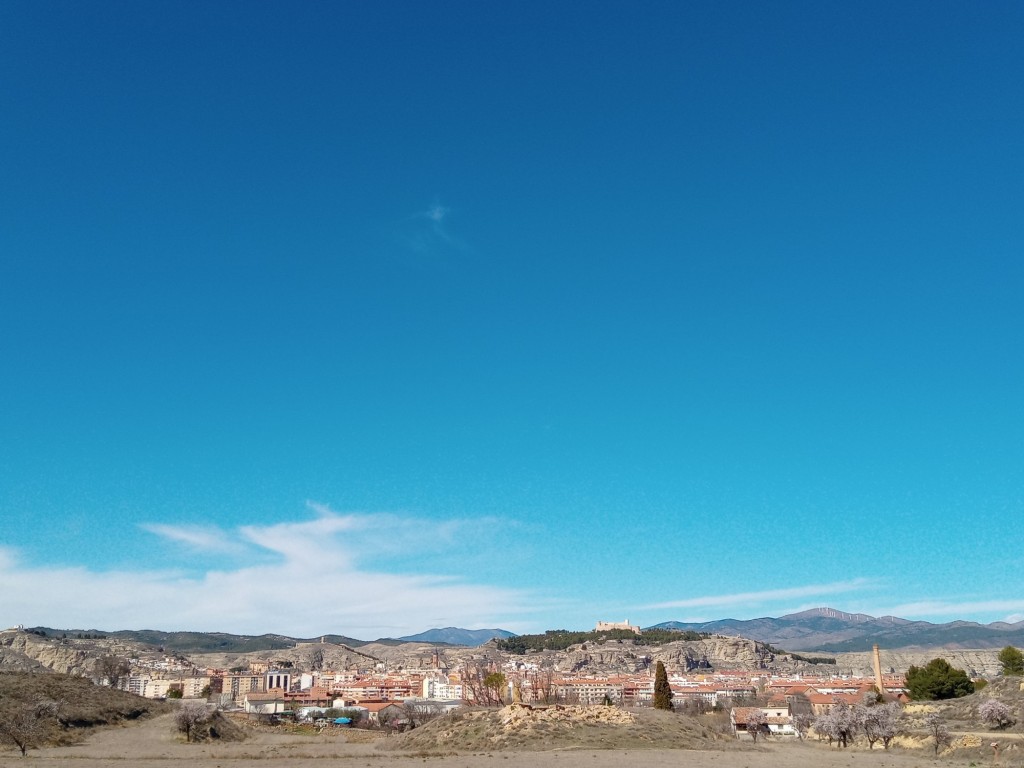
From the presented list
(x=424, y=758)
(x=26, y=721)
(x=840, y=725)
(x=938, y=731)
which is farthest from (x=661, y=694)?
(x=26, y=721)

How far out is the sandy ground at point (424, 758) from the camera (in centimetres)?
4422

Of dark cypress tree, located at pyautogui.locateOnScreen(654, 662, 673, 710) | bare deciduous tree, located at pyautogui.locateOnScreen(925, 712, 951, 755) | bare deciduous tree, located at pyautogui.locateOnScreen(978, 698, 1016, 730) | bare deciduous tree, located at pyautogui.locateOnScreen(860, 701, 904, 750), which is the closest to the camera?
bare deciduous tree, located at pyautogui.locateOnScreen(925, 712, 951, 755)

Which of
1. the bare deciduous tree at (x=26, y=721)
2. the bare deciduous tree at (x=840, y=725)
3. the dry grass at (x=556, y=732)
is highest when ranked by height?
the bare deciduous tree at (x=26, y=721)

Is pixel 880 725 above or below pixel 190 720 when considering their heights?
below

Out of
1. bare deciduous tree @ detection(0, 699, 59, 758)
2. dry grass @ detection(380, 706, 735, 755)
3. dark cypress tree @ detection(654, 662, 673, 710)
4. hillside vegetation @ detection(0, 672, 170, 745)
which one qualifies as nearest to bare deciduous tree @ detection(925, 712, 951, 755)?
dry grass @ detection(380, 706, 735, 755)

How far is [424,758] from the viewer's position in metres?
49.6

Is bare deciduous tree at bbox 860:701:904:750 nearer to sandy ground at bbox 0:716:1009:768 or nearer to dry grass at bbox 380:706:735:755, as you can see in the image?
sandy ground at bbox 0:716:1009:768

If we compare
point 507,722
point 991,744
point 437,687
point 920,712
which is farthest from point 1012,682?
point 437,687

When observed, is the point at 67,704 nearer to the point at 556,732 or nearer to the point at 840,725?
the point at 556,732

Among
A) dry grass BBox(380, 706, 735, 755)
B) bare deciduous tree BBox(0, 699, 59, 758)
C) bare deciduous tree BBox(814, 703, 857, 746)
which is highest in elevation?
bare deciduous tree BBox(0, 699, 59, 758)

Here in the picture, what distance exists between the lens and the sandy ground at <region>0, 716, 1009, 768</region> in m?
44.2

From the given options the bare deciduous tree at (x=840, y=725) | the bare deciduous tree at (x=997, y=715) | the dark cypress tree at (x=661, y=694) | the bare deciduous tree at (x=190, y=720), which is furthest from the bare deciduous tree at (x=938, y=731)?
the bare deciduous tree at (x=190, y=720)

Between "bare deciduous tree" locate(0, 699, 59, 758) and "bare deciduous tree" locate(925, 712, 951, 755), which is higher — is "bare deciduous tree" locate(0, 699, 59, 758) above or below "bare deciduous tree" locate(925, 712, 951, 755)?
above

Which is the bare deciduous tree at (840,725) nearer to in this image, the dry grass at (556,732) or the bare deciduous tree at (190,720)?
the dry grass at (556,732)
